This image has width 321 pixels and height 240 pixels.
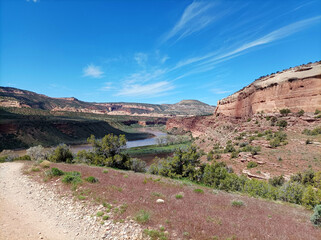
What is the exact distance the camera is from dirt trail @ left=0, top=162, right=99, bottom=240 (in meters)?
4.67

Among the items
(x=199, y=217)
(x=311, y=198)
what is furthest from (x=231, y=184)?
(x=199, y=217)

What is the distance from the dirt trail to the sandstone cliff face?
31.9 m

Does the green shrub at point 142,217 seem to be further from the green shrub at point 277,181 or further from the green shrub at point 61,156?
the green shrub at point 61,156

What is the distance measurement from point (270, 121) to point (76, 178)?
95.2ft

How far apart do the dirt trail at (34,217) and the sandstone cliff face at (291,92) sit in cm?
3192

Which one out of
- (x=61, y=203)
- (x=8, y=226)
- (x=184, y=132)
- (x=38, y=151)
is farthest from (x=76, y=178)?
(x=184, y=132)

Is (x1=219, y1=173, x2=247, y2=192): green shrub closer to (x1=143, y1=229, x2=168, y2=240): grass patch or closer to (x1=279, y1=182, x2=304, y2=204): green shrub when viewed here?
Result: (x1=279, y1=182, x2=304, y2=204): green shrub

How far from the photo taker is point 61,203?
6453 millimetres

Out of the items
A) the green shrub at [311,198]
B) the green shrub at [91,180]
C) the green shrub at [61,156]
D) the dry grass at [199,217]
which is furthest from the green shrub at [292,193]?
the green shrub at [61,156]

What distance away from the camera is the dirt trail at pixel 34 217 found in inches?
184

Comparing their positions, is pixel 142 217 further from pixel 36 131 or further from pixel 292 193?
pixel 36 131

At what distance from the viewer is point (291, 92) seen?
84.7ft

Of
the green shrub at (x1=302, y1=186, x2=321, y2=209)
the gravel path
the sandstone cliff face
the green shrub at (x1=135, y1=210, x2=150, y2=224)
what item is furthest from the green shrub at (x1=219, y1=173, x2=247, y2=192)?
the sandstone cliff face

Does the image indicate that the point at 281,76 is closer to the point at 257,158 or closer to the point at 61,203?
the point at 257,158
